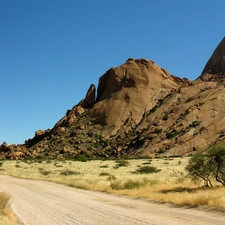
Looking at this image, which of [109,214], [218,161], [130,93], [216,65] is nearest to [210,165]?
[218,161]

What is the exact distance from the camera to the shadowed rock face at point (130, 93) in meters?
102

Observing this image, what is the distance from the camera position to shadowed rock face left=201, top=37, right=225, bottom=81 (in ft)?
347

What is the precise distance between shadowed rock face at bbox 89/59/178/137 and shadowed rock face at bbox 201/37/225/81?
1166 centimetres

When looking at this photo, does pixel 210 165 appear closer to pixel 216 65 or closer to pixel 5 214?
pixel 5 214

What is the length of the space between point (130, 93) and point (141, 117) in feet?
30.9

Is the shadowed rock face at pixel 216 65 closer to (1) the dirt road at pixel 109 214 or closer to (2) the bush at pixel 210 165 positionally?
(2) the bush at pixel 210 165

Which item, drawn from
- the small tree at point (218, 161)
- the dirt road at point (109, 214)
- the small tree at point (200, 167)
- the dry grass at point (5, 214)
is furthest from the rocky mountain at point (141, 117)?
the dry grass at point (5, 214)

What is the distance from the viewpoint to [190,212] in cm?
1327

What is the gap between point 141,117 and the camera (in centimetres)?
10119

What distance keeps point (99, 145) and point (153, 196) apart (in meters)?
75.6

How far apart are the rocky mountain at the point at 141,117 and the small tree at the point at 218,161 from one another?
50986mm

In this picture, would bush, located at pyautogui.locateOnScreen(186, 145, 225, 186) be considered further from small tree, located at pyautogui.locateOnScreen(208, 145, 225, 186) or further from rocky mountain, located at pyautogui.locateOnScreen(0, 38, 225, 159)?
rocky mountain, located at pyautogui.locateOnScreen(0, 38, 225, 159)

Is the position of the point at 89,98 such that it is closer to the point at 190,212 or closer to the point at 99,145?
the point at 99,145

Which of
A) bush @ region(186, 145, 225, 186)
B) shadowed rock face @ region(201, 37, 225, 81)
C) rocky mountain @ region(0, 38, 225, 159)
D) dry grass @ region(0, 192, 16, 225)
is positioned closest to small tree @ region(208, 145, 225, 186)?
bush @ region(186, 145, 225, 186)
